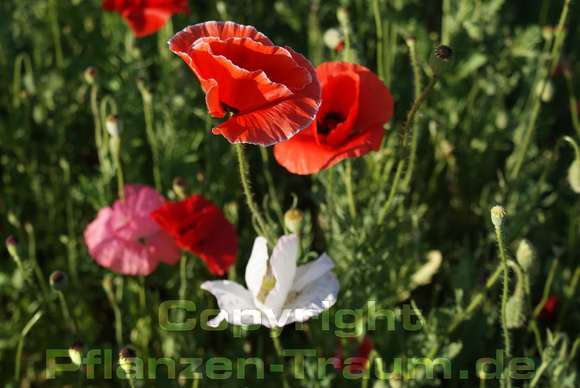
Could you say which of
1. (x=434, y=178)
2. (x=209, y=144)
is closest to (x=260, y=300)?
(x=209, y=144)

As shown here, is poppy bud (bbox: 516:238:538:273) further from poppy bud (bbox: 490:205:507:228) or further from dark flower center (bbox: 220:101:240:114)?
dark flower center (bbox: 220:101:240:114)

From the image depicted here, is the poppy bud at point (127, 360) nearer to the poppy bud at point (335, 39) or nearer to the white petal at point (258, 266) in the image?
the white petal at point (258, 266)

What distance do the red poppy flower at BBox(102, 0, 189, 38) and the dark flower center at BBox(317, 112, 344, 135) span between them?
73cm

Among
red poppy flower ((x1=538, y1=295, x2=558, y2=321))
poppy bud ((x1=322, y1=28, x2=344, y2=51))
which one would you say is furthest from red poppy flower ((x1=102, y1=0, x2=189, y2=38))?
red poppy flower ((x1=538, y1=295, x2=558, y2=321))

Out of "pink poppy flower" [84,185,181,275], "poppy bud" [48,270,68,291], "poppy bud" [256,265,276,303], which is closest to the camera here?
"poppy bud" [256,265,276,303]

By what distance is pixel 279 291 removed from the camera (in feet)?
4.26

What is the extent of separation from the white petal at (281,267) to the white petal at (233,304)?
4 cm

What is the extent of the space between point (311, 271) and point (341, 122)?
1.20 ft

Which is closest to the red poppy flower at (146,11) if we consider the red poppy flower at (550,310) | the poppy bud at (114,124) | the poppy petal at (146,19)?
the poppy petal at (146,19)

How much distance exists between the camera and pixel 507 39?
2447 mm

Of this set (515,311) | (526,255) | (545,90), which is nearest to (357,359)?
(515,311)

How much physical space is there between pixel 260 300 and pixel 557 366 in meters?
0.81

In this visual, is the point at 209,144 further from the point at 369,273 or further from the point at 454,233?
the point at 454,233

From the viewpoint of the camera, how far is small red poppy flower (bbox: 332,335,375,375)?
1737mm
